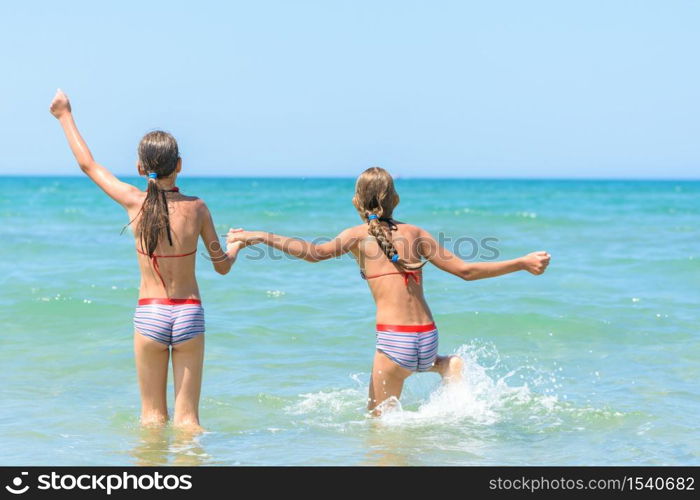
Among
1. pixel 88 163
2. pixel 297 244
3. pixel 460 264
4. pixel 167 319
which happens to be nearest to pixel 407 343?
pixel 460 264

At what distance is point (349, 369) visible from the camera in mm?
7262

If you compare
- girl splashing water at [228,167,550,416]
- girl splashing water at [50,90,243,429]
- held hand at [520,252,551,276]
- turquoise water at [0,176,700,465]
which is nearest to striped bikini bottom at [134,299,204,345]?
girl splashing water at [50,90,243,429]

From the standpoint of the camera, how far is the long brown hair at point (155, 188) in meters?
4.67

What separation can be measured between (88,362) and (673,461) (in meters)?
4.85

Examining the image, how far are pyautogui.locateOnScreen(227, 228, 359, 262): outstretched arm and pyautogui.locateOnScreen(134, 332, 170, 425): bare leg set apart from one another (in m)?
0.74

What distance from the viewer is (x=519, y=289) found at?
36.9 feet

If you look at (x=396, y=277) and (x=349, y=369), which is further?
(x=349, y=369)

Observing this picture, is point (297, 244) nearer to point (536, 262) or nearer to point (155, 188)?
point (155, 188)

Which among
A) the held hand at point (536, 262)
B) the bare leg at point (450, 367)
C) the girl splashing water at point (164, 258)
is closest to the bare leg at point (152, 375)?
the girl splashing water at point (164, 258)

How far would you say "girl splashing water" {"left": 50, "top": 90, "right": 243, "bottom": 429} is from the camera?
15.4 feet

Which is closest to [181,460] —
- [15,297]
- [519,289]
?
[15,297]

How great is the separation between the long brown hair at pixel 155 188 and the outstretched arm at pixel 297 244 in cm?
41

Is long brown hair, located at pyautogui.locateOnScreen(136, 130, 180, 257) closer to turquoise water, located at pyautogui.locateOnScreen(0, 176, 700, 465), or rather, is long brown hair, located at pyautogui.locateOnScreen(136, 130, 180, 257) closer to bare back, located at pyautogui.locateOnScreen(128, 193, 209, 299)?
bare back, located at pyautogui.locateOnScreen(128, 193, 209, 299)

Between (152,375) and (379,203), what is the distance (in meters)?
1.65
